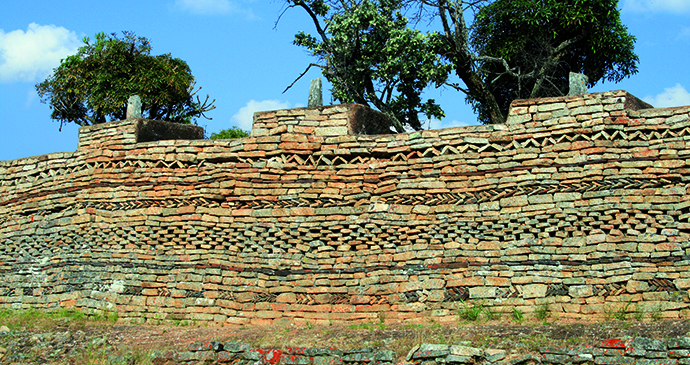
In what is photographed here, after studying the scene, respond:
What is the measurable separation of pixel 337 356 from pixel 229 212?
3.33 meters

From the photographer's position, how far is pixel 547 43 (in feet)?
61.6

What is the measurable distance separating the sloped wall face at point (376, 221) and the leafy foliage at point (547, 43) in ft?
A: 28.8

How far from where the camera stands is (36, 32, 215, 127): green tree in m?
20.2

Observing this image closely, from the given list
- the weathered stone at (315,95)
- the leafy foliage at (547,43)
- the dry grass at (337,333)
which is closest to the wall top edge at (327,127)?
the weathered stone at (315,95)

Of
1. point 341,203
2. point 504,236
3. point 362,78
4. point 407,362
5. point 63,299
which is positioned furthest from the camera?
point 362,78

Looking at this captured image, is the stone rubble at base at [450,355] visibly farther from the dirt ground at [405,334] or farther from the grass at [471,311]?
the grass at [471,311]

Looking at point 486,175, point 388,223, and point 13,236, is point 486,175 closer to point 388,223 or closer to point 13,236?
point 388,223

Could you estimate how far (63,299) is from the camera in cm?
1107

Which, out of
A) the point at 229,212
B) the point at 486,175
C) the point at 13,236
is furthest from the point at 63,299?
the point at 486,175

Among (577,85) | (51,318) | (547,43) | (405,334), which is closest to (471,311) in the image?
(405,334)

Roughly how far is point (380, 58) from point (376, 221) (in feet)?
28.4

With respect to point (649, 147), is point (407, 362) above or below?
below

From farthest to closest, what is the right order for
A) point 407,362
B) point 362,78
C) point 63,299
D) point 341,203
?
1. point 362,78
2. point 63,299
3. point 341,203
4. point 407,362

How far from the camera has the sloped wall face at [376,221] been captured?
357 inches
